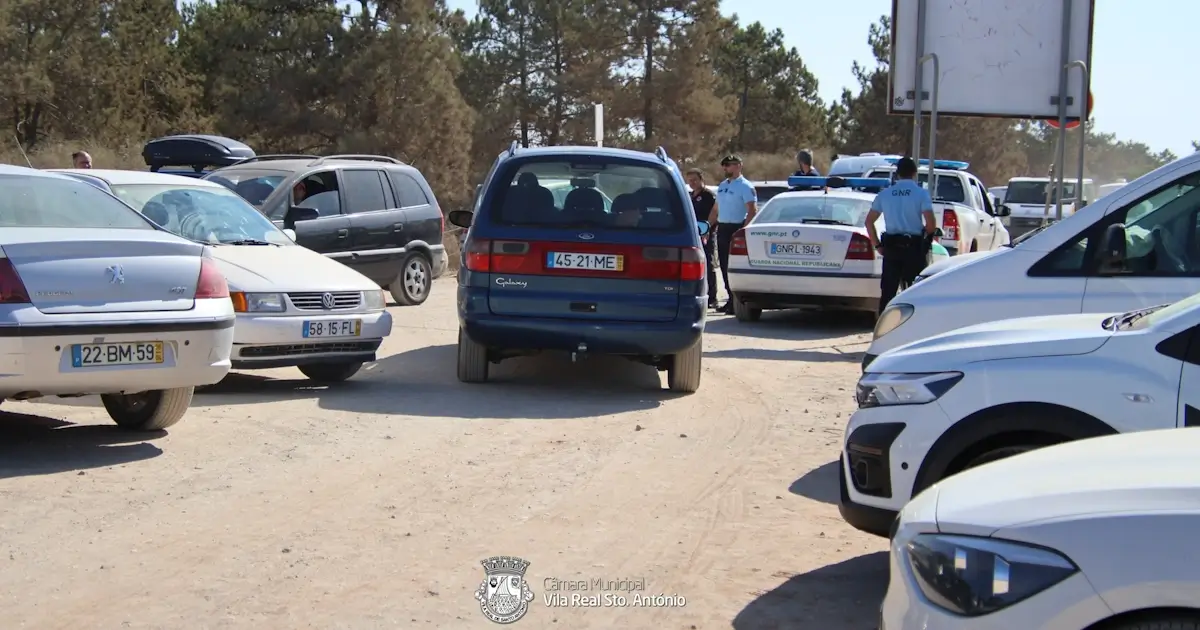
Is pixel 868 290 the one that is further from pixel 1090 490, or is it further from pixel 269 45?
pixel 269 45

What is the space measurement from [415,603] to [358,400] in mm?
4504

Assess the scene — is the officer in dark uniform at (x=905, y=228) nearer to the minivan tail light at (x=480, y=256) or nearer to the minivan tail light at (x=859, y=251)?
the minivan tail light at (x=859, y=251)

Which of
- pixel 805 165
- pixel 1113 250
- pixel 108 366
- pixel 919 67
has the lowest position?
pixel 108 366

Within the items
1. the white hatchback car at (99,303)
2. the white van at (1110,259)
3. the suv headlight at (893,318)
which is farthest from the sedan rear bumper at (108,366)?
the white van at (1110,259)

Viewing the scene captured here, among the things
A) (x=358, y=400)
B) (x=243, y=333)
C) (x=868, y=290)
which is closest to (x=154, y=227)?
(x=243, y=333)

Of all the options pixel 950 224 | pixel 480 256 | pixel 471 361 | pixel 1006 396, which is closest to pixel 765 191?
pixel 950 224

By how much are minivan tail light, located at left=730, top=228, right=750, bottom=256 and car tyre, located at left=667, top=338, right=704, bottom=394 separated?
4.76 m

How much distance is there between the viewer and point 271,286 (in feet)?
30.0

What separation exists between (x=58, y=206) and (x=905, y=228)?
7.50m

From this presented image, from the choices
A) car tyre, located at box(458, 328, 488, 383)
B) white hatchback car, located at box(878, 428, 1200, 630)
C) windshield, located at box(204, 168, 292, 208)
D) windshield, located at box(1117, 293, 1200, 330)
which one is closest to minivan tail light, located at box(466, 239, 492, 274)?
car tyre, located at box(458, 328, 488, 383)

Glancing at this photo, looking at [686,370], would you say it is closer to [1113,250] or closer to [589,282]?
[589,282]

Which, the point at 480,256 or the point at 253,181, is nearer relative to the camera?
the point at 480,256

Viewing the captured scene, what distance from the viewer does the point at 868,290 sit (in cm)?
1395

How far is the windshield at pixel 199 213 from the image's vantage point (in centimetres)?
1008
